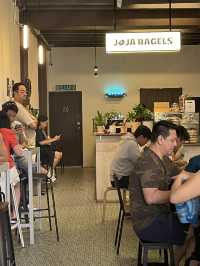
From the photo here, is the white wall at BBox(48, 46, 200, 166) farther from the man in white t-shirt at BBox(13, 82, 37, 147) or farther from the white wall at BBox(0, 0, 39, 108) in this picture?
the man in white t-shirt at BBox(13, 82, 37, 147)

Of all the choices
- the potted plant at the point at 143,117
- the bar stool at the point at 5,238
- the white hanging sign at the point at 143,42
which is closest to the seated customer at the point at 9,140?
the bar stool at the point at 5,238

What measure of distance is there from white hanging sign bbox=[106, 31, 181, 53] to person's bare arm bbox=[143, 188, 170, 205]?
154 inches

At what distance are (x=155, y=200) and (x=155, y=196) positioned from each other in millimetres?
28

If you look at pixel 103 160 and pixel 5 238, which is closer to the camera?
pixel 5 238

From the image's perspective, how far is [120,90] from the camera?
13117mm

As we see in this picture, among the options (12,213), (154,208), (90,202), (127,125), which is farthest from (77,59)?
(154,208)

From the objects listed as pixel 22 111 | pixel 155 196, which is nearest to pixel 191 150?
pixel 22 111

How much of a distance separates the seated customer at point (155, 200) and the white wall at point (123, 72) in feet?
31.5

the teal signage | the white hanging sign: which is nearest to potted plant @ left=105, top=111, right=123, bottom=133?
the white hanging sign

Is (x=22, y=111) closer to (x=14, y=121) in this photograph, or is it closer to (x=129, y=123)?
(x=14, y=121)

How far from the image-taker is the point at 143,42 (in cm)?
689

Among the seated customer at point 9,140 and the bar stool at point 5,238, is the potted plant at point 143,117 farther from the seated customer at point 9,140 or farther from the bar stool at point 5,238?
the bar stool at point 5,238

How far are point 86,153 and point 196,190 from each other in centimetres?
1077

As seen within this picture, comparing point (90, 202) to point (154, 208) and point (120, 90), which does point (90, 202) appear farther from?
point (120, 90)
